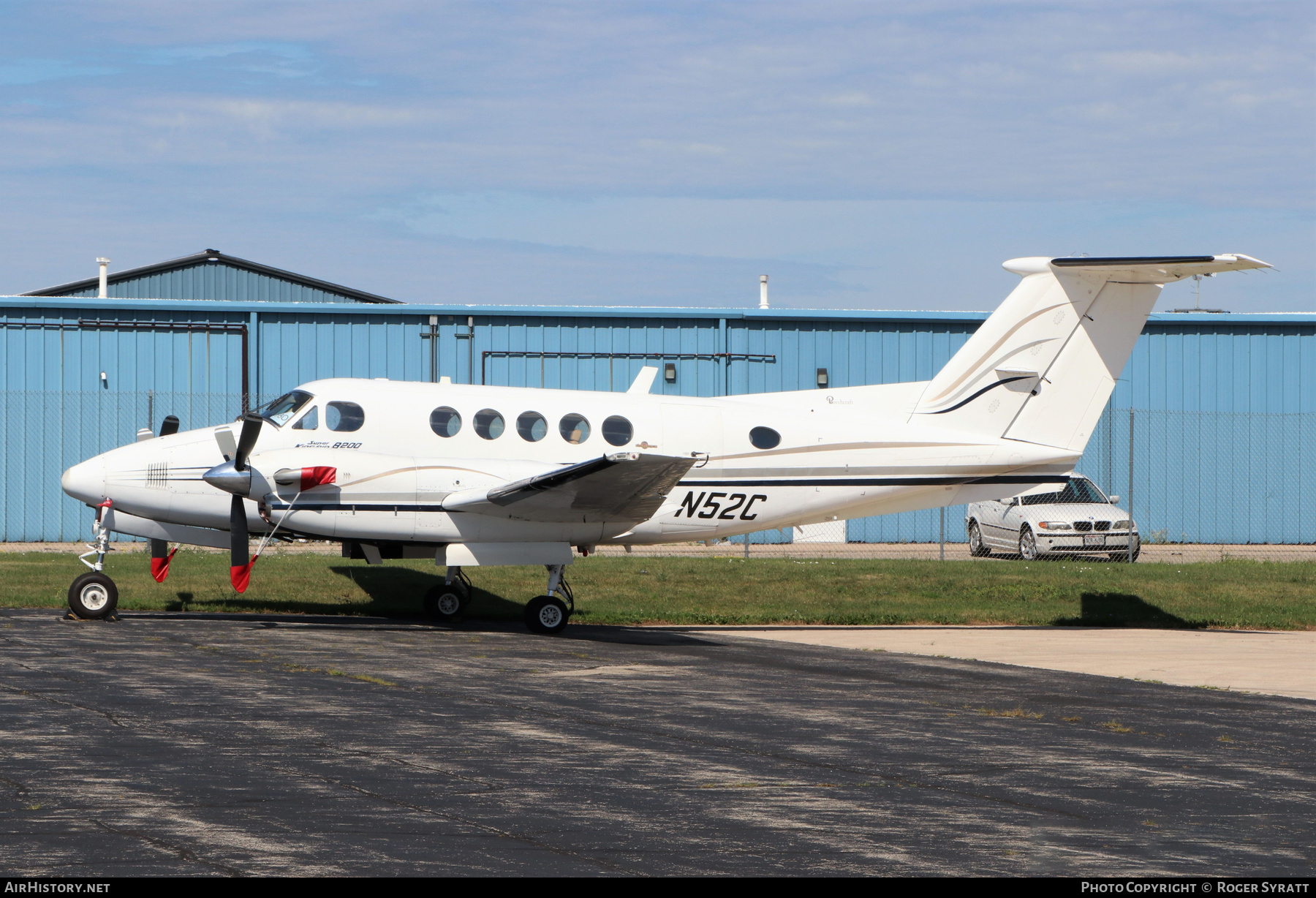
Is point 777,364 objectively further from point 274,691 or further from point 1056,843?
point 1056,843

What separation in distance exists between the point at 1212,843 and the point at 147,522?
13.6m

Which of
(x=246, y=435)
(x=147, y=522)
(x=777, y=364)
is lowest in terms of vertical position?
(x=147, y=522)

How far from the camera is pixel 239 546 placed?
50.9ft

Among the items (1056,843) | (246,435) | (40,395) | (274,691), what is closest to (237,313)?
(40,395)

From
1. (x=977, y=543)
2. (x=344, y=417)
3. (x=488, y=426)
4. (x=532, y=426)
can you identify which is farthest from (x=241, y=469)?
(x=977, y=543)

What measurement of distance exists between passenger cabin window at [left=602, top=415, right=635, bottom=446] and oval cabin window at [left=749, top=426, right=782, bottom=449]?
1.65 m

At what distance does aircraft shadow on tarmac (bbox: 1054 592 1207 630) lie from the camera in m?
18.7

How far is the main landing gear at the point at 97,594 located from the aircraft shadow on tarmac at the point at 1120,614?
1290cm

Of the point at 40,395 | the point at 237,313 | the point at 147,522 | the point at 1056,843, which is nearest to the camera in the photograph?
the point at 1056,843

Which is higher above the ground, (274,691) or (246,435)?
(246,435)

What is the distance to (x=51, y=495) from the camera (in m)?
27.5

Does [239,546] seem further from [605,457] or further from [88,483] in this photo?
[605,457]
